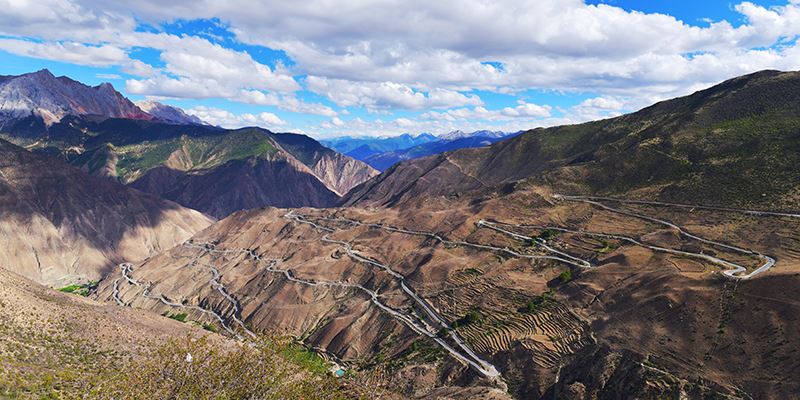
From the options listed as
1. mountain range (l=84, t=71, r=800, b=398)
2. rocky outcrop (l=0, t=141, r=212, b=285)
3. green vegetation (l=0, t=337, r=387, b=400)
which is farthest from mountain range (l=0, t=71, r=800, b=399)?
green vegetation (l=0, t=337, r=387, b=400)

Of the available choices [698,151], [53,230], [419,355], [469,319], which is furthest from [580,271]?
[53,230]

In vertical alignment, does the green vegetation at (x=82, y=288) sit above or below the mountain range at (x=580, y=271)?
below

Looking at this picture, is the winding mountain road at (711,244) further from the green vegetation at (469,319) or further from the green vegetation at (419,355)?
the green vegetation at (419,355)

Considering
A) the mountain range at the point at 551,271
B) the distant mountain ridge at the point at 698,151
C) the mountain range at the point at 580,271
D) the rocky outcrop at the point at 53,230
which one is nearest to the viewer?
the mountain range at the point at 580,271

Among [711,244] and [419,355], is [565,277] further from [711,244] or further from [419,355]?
[419,355]

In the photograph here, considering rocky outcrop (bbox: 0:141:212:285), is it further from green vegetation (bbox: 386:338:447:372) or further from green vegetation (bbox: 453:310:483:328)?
green vegetation (bbox: 453:310:483:328)

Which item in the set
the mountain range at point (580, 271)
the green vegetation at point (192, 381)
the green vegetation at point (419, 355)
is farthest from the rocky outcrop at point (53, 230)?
the green vegetation at point (192, 381)

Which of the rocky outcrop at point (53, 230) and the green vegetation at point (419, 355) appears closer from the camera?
the green vegetation at point (419, 355)

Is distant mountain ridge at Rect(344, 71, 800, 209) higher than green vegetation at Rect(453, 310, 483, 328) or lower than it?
higher
